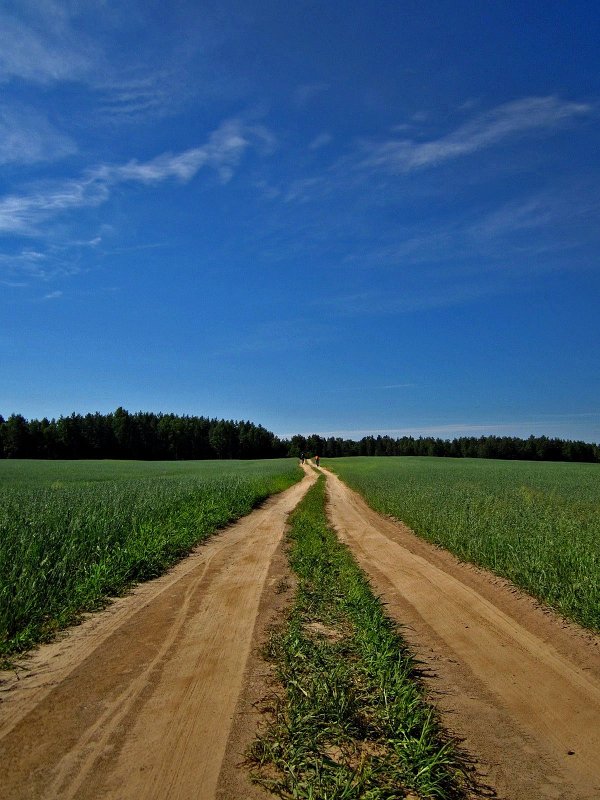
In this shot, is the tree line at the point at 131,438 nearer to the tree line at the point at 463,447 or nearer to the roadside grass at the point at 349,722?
the tree line at the point at 463,447

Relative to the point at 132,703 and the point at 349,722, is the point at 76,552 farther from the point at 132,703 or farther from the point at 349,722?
the point at 349,722

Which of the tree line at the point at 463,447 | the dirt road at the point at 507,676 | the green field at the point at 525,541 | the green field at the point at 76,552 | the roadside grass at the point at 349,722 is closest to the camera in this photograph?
the roadside grass at the point at 349,722

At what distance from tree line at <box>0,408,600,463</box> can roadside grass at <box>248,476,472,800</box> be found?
110179 mm

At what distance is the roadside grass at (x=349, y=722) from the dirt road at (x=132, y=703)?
0.48 metres

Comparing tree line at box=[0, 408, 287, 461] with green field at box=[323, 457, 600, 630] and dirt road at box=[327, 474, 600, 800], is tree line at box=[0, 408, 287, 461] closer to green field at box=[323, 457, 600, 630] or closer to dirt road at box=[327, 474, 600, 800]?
green field at box=[323, 457, 600, 630]

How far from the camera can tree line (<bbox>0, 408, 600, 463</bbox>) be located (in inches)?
4131

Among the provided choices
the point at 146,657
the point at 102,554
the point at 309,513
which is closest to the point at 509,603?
the point at 146,657

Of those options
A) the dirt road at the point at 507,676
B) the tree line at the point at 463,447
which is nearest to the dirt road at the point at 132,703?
the dirt road at the point at 507,676

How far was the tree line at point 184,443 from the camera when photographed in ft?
344

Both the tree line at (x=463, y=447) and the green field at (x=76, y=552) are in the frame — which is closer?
the green field at (x=76, y=552)

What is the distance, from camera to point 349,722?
161 inches

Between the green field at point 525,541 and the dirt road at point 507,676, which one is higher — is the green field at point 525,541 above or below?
above

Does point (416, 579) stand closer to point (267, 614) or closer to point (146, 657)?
point (267, 614)

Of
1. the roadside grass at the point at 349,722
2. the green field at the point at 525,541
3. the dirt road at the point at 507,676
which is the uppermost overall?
the green field at the point at 525,541
